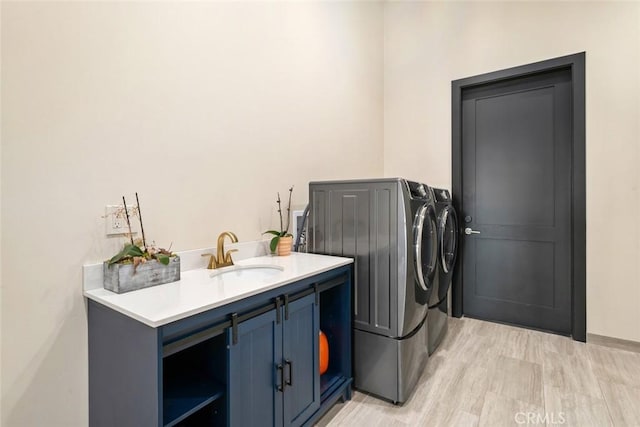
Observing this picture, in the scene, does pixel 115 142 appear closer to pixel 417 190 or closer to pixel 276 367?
pixel 276 367

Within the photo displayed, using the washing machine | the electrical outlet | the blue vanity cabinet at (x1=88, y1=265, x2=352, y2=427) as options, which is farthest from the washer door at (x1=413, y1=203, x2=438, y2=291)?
the electrical outlet

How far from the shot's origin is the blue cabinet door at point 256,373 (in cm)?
122

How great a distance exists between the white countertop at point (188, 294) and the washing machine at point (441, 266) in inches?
40.4

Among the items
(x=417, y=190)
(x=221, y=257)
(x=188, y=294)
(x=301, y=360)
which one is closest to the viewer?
(x=188, y=294)

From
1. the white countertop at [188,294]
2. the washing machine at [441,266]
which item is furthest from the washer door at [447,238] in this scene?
the white countertop at [188,294]

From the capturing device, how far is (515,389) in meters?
1.97

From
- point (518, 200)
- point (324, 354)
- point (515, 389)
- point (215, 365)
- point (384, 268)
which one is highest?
point (518, 200)

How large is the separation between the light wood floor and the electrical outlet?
4.49 ft

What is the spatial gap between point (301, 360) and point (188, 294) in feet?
2.08

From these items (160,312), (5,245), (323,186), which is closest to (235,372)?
(160,312)

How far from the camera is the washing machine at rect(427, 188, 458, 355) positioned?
2350 millimetres

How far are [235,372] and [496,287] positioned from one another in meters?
2.65

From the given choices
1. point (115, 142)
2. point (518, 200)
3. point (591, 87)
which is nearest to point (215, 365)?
point (115, 142)

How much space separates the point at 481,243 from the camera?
308 centimetres
